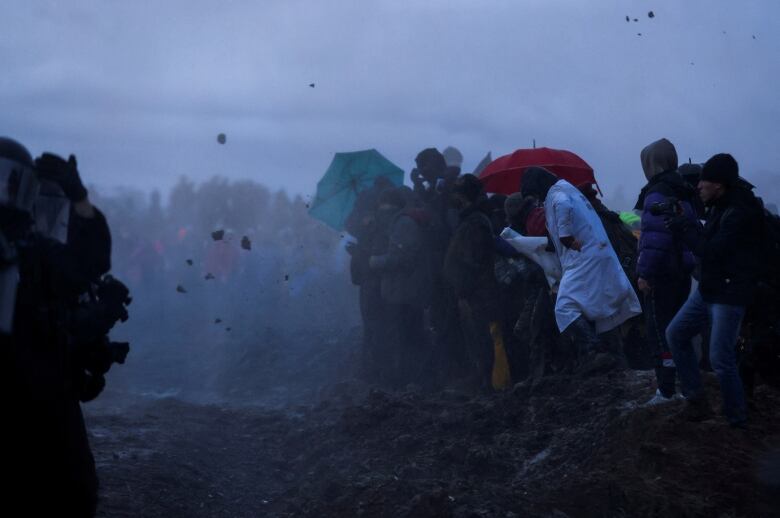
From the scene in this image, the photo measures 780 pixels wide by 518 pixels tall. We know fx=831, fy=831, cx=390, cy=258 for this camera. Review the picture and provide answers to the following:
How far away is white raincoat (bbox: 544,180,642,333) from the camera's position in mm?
7602

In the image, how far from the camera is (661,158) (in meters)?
6.95

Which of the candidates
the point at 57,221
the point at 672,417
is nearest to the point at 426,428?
the point at 672,417

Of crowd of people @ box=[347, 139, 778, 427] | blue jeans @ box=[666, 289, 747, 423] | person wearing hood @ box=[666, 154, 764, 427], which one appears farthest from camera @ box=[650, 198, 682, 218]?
blue jeans @ box=[666, 289, 747, 423]

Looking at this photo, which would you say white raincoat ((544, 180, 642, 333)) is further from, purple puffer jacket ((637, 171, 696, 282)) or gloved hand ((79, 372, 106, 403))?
gloved hand ((79, 372, 106, 403))

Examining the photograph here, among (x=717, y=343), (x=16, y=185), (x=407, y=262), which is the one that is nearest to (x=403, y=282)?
(x=407, y=262)

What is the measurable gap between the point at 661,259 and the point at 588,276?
0.93 m

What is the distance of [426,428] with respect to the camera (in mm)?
8117

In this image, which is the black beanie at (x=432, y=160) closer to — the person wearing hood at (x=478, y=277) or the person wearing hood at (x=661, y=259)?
the person wearing hood at (x=478, y=277)

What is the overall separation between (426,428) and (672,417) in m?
2.61

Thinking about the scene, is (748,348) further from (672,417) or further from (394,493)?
A: (394,493)

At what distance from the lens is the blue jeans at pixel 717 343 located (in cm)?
577

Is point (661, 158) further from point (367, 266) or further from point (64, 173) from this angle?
point (367, 266)

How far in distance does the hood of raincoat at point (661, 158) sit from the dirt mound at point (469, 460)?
1896 mm

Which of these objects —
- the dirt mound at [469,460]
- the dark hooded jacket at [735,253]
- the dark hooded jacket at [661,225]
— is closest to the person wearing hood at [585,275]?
the dirt mound at [469,460]
